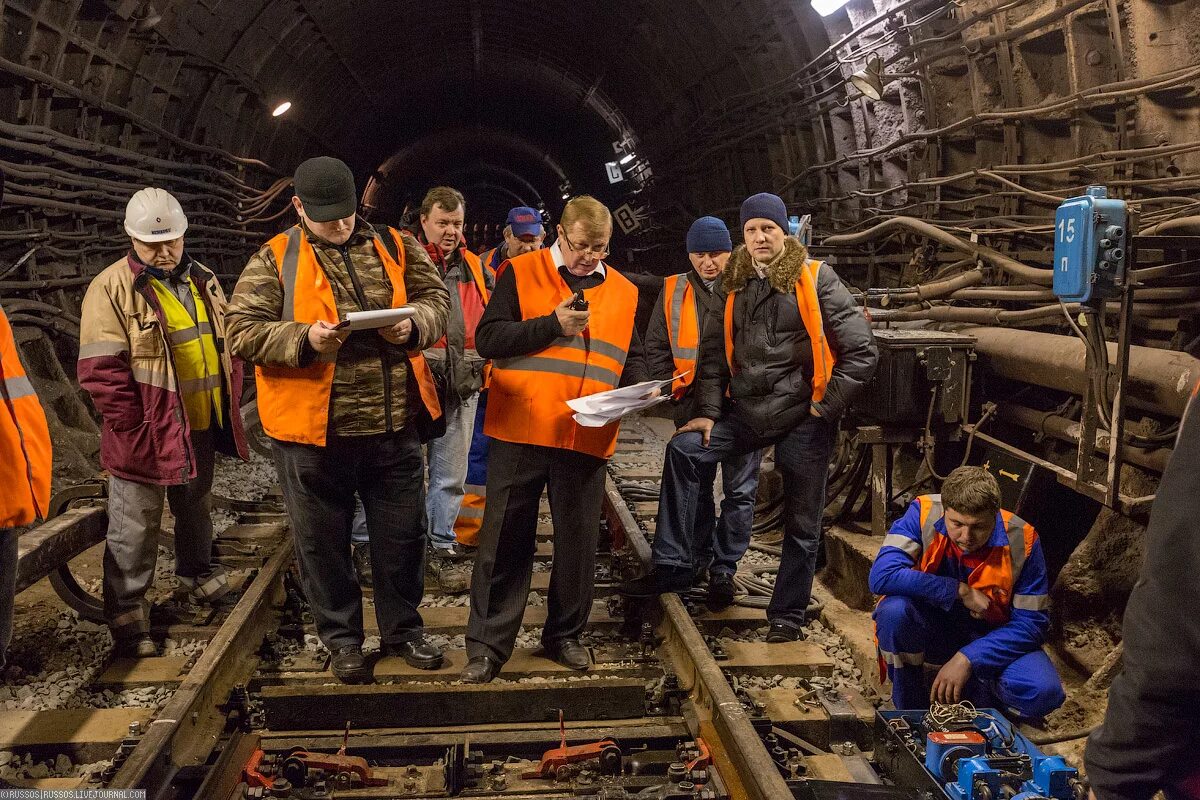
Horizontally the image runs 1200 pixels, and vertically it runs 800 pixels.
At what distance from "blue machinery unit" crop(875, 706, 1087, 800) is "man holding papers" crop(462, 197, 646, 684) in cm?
136

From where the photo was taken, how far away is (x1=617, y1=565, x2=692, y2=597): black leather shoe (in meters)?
4.98

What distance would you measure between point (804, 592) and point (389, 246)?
2589 millimetres

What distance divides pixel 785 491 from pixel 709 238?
1452mm

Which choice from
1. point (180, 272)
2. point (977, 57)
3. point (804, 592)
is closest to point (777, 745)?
point (804, 592)

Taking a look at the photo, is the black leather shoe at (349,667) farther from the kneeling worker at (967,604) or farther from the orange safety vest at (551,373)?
the kneeling worker at (967,604)

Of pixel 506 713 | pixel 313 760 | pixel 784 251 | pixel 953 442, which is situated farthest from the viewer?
pixel 953 442

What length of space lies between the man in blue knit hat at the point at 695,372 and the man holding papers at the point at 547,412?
0.80 m

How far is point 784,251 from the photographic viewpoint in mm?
4512

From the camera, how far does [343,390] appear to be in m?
3.83

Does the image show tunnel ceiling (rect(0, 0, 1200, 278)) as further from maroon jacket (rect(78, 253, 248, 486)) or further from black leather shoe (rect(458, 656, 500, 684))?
black leather shoe (rect(458, 656, 500, 684))

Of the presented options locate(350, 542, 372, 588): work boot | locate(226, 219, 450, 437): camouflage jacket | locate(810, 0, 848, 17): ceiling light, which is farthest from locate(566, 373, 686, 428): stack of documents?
locate(810, 0, 848, 17): ceiling light

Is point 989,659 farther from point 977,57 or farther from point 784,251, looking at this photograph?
point 977,57

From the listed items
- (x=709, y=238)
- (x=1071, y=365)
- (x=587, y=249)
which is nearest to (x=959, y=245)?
(x=1071, y=365)

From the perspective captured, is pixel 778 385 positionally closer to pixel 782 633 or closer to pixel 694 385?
pixel 694 385
